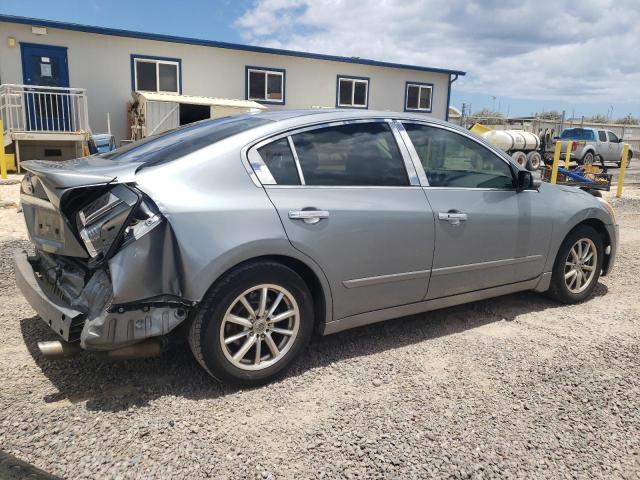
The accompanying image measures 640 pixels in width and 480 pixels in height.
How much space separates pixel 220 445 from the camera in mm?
2521

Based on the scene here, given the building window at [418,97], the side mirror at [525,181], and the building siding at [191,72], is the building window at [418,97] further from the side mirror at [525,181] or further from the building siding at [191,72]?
the side mirror at [525,181]

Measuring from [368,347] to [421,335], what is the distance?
485 millimetres

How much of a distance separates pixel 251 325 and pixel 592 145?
24522 mm

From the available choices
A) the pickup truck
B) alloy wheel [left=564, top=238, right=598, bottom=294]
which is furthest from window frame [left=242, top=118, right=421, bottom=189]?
the pickup truck

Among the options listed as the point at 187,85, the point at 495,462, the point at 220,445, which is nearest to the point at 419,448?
the point at 495,462

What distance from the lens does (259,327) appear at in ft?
9.87

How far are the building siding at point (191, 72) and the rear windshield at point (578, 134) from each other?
6.95 meters

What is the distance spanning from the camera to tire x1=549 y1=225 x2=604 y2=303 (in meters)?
4.52

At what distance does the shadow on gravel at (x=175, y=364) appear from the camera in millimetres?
2928

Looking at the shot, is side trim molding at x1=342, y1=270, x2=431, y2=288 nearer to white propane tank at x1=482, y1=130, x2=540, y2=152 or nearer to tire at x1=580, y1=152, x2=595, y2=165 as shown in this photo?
white propane tank at x1=482, y1=130, x2=540, y2=152

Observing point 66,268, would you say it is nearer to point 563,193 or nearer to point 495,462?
point 495,462

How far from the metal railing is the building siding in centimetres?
80

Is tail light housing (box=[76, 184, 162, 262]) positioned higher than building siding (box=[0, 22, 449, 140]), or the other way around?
building siding (box=[0, 22, 449, 140])

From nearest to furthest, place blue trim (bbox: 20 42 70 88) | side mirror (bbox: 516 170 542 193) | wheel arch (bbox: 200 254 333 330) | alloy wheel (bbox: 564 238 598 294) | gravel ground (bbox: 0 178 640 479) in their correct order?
gravel ground (bbox: 0 178 640 479) → wheel arch (bbox: 200 254 333 330) → side mirror (bbox: 516 170 542 193) → alloy wheel (bbox: 564 238 598 294) → blue trim (bbox: 20 42 70 88)
